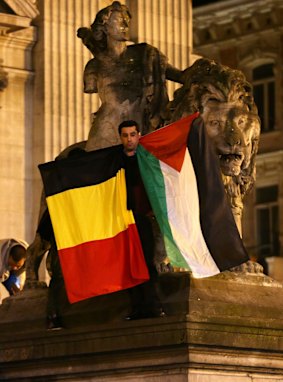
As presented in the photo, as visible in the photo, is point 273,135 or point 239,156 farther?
point 273,135

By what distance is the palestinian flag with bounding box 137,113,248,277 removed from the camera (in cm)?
1947

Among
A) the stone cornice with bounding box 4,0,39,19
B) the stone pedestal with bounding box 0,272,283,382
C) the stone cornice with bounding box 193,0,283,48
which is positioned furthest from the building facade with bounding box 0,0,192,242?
the stone cornice with bounding box 193,0,283,48

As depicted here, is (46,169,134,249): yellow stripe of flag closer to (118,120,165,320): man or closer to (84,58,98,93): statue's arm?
(118,120,165,320): man

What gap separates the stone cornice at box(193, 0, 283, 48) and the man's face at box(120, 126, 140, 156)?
50795 mm

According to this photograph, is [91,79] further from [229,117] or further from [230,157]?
[230,157]

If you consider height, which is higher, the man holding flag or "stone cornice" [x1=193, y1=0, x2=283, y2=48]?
"stone cornice" [x1=193, y1=0, x2=283, y2=48]

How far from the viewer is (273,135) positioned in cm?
7031

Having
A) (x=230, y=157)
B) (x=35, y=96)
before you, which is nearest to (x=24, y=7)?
(x=35, y=96)

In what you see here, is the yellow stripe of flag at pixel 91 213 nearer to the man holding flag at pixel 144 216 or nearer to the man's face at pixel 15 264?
the man holding flag at pixel 144 216

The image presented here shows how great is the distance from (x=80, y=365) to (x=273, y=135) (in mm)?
50722

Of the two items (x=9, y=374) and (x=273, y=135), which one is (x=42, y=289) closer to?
(x=9, y=374)

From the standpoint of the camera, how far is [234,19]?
71.9 metres

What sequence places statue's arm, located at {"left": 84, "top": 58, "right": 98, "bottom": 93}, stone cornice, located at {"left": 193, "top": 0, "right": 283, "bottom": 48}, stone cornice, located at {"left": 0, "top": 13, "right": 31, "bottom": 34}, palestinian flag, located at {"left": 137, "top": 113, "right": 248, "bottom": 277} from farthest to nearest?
stone cornice, located at {"left": 193, "top": 0, "right": 283, "bottom": 48}
stone cornice, located at {"left": 0, "top": 13, "right": 31, "bottom": 34}
statue's arm, located at {"left": 84, "top": 58, "right": 98, "bottom": 93}
palestinian flag, located at {"left": 137, "top": 113, "right": 248, "bottom": 277}

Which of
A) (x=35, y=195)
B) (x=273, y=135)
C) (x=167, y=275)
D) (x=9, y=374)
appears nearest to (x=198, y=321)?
(x=167, y=275)
